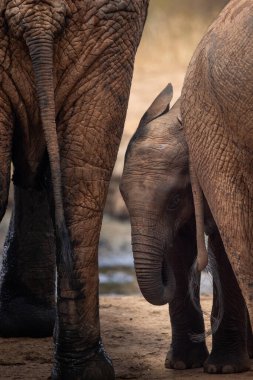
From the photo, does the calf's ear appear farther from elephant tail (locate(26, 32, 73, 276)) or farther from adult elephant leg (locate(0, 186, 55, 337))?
elephant tail (locate(26, 32, 73, 276))

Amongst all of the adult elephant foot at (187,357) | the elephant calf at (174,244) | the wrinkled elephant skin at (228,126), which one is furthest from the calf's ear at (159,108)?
the adult elephant foot at (187,357)

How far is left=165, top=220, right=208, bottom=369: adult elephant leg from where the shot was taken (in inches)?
222

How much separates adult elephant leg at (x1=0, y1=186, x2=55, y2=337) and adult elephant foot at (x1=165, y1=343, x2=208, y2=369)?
2.78 feet

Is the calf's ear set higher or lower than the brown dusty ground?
higher

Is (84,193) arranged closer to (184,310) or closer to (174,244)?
(174,244)

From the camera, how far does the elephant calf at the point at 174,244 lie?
5359 mm

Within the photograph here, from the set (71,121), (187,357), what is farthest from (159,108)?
(187,357)

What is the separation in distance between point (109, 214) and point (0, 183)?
7.72m

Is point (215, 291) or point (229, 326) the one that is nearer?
point (229, 326)

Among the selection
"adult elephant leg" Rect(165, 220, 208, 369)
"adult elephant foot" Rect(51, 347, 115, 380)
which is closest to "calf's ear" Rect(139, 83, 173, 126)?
"adult elephant leg" Rect(165, 220, 208, 369)

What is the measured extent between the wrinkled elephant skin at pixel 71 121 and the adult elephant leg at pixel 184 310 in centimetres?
71

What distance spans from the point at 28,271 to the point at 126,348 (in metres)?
0.65

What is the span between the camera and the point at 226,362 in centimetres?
542

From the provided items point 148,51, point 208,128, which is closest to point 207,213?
point 208,128
